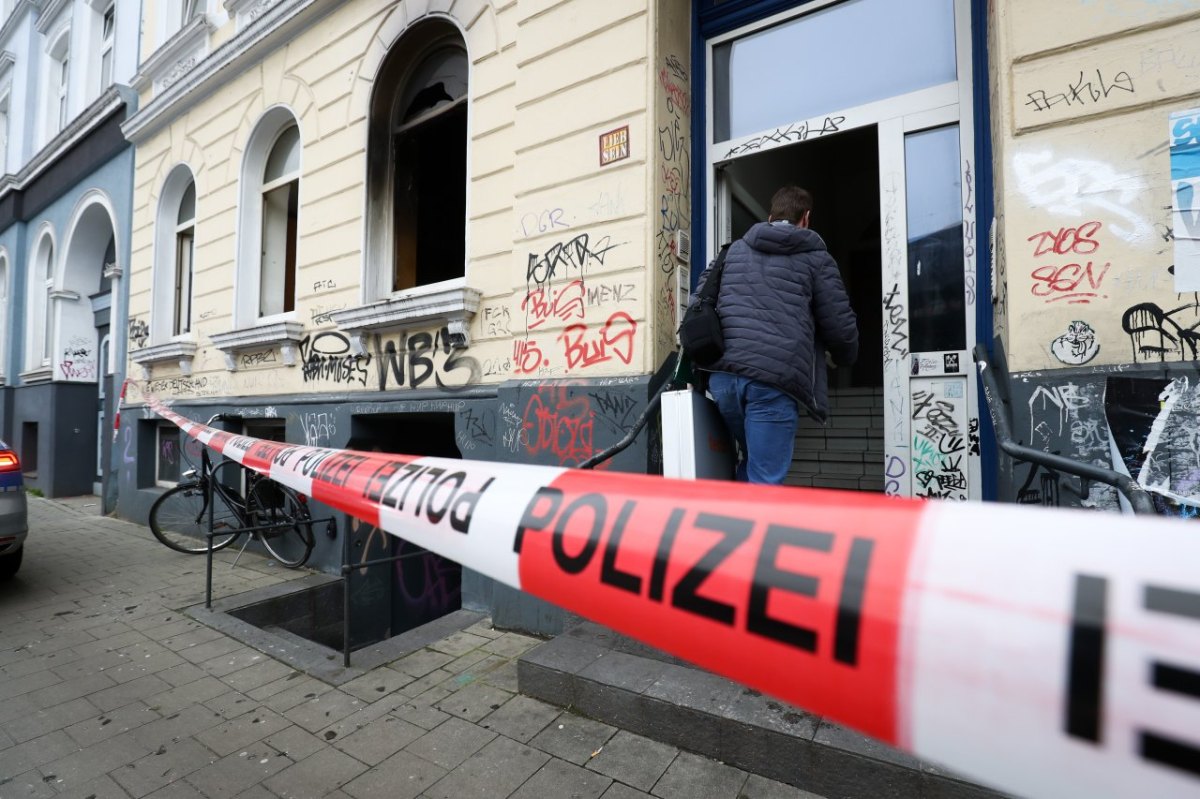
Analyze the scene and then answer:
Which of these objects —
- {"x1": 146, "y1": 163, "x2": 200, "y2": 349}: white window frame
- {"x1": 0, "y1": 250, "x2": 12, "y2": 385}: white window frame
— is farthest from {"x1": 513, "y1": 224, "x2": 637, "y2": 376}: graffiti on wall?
{"x1": 0, "y1": 250, "x2": 12, "y2": 385}: white window frame

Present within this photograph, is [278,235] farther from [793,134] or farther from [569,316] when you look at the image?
[793,134]

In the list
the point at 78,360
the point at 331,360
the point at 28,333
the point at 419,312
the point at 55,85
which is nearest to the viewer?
the point at 419,312

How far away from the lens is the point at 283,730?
2.66 metres

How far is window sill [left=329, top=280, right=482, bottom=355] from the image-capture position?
14.7ft

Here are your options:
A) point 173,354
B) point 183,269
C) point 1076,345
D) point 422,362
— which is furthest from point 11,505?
point 1076,345

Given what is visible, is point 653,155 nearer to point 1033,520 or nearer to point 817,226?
point 1033,520

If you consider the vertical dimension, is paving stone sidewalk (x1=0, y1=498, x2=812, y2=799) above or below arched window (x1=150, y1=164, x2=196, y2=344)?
below

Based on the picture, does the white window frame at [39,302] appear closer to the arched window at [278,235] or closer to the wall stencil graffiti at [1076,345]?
the arched window at [278,235]

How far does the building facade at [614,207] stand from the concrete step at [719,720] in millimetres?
886

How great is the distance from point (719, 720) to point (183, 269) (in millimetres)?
9441

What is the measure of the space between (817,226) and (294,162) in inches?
271

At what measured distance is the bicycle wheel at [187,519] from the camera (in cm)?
612

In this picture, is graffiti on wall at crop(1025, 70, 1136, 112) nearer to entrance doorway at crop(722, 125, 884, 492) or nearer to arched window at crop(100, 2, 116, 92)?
entrance doorway at crop(722, 125, 884, 492)

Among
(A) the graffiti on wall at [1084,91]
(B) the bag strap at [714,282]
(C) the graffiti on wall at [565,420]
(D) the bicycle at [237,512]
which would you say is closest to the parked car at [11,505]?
(D) the bicycle at [237,512]
